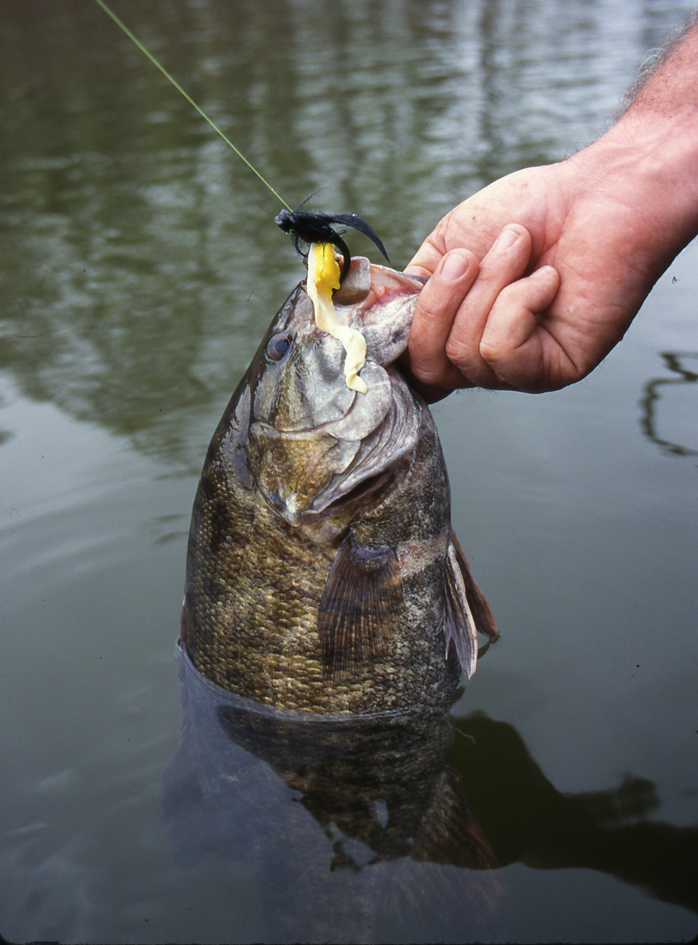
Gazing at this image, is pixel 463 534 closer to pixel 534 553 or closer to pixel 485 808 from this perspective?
pixel 534 553

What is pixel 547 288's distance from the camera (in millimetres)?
2387

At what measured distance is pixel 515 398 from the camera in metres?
5.31

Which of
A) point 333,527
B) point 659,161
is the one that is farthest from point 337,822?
point 659,161

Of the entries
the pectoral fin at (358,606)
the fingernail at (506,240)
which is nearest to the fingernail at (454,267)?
the fingernail at (506,240)

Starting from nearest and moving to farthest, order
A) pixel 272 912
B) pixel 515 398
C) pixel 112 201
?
pixel 272 912
pixel 515 398
pixel 112 201

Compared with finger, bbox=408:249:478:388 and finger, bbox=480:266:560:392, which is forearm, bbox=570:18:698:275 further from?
finger, bbox=408:249:478:388

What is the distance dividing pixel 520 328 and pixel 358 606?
3.26 feet

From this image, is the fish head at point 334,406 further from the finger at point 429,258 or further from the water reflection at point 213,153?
the water reflection at point 213,153

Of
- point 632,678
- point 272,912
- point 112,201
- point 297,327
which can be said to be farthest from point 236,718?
point 112,201

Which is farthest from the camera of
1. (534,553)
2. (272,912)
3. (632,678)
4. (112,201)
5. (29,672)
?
(112,201)

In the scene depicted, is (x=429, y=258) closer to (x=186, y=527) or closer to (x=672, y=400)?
(x=186, y=527)

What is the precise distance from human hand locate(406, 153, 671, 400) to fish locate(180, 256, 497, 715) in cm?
16

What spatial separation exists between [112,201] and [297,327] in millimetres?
6862

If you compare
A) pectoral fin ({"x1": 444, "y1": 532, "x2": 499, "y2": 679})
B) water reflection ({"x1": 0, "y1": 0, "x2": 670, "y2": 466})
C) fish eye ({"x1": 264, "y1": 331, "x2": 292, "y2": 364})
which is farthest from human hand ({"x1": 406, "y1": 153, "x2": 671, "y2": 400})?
water reflection ({"x1": 0, "y1": 0, "x2": 670, "y2": 466})
